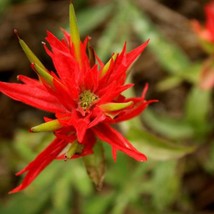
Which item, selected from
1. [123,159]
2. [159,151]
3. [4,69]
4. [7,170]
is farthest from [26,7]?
[159,151]

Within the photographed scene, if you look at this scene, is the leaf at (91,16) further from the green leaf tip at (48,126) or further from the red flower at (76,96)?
the green leaf tip at (48,126)

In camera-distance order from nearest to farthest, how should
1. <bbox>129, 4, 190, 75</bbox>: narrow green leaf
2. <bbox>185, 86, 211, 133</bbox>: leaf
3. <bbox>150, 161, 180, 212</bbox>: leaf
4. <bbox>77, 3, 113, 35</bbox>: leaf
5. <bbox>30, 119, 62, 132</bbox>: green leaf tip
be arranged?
<bbox>30, 119, 62, 132</bbox>: green leaf tip, <bbox>150, 161, 180, 212</bbox>: leaf, <bbox>185, 86, 211, 133</bbox>: leaf, <bbox>129, 4, 190, 75</bbox>: narrow green leaf, <bbox>77, 3, 113, 35</bbox>: leaf

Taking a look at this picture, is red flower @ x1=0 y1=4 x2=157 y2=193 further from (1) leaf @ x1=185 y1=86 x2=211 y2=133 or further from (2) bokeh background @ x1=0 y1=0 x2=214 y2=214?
(1) leaf @ x1=185 y1=86 x2=211 y2=133

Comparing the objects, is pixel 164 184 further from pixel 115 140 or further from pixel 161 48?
pixel 115 140

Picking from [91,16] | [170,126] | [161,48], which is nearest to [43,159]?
[170,126]

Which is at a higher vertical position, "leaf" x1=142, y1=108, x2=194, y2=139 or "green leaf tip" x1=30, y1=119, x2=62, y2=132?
"green leaf tip" x1=30, y1=119, x2=62, y2=132

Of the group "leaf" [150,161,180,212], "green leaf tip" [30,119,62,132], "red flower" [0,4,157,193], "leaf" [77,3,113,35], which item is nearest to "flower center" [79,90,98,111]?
"red flower" [0,4,157,193]

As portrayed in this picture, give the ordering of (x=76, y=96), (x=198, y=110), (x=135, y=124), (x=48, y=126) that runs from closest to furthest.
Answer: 1. (x=48, y=126)
2. (x=76, y=96)
3. (x=135, y=124)
4. (x=198, y=110)

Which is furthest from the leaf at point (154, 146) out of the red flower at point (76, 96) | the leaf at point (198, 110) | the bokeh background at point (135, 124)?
the leaf at point (198, 110)
